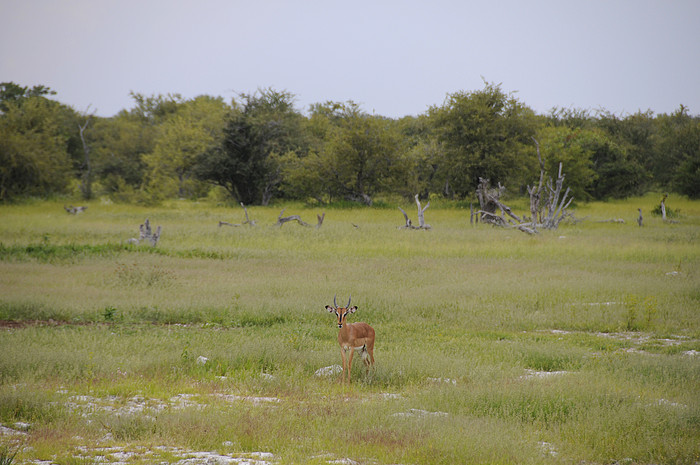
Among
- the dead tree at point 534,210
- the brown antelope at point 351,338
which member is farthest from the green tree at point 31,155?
the brown antelope at point 351,338

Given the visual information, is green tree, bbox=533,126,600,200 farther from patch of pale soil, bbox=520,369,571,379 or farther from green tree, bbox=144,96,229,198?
patch of pale soil, bbox=520,369,571,379

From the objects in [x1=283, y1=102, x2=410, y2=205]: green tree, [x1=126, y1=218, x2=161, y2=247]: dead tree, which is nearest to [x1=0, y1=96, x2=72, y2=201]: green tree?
[x1=283, y1=102, x2=410, y2=205]: green tree

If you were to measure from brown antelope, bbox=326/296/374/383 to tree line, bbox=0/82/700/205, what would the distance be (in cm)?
3521

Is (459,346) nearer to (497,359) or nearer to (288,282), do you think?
(497,359)

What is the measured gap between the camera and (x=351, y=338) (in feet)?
27.6

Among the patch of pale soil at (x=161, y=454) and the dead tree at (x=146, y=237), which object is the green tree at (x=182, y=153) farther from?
the patch of pale soil at (x=161, y=454)

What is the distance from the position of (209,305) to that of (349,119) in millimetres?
36386

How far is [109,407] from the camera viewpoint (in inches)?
292

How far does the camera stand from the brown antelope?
8141 mm

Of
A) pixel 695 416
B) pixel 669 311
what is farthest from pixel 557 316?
pixel 695 416

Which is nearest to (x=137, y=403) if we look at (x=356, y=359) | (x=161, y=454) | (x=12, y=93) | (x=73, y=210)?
(x=161, y=454)

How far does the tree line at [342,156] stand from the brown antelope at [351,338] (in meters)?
35.2

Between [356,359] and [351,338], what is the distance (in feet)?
3.52

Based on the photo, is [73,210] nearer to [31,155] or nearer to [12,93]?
[31,155]
